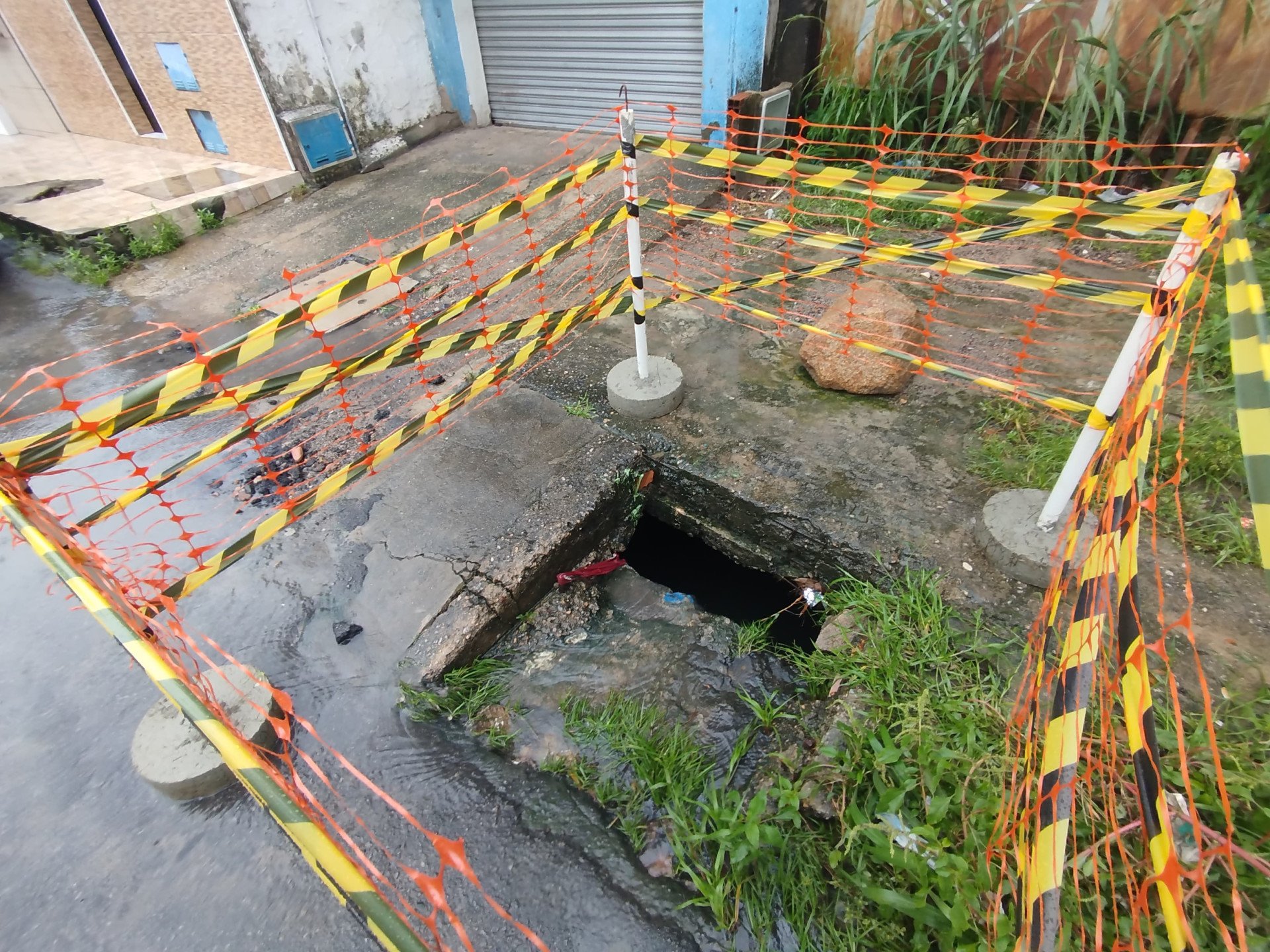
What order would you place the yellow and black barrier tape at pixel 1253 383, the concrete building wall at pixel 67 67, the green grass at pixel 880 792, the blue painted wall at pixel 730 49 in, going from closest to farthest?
the yellow and black barrier tape at pixel 1253 383
the green grass at pixel 880 792
the blue painted wall at pixel 730 49
the concrete building wall at pixel 67 67

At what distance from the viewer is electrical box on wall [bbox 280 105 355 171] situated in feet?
21.0

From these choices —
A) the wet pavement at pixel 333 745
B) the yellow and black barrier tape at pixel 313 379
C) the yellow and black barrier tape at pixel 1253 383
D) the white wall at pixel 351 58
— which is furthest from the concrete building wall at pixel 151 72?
the yellow and black barrier tape at pixel 1253 383

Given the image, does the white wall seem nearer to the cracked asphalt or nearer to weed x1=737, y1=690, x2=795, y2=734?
the cracked asphalt

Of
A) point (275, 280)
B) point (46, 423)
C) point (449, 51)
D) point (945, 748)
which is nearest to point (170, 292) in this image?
point (275, 280)

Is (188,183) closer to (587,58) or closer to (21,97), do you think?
(587,58)

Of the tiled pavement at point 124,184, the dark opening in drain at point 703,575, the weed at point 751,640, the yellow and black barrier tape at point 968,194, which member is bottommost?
the dark opening in drain at point 703,575

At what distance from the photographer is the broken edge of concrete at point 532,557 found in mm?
2564

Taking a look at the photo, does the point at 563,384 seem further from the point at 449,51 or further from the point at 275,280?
the point at 449,51

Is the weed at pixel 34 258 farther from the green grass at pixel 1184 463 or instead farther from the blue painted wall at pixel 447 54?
the green grass at pixel 1184 463

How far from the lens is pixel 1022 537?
8.22 ft

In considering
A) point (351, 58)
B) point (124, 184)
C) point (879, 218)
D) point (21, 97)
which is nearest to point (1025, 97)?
point (879, 218)

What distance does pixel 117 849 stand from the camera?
6.93 feet

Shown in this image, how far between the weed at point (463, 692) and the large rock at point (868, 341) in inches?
88.6

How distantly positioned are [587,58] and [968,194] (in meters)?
5.57
